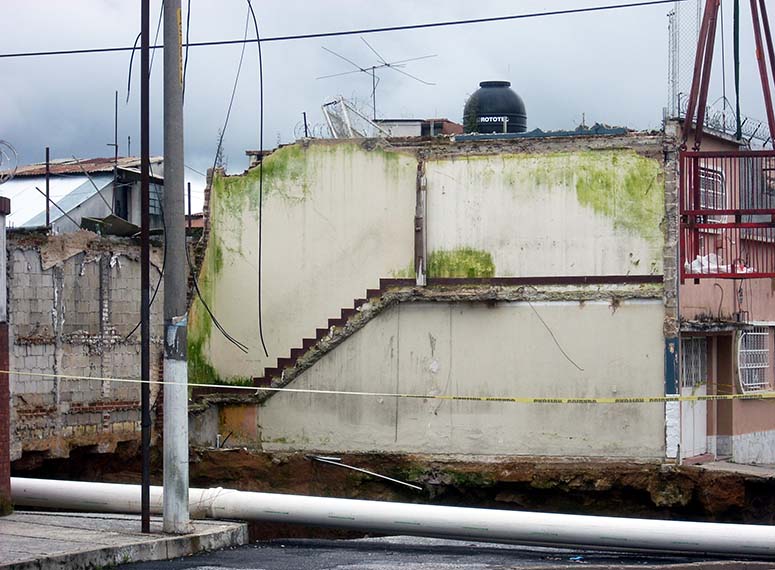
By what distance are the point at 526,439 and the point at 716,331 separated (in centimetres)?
416

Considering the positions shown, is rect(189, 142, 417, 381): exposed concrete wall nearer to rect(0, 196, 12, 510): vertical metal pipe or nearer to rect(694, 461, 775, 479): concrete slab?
rect(694, 461, 775, 479): concrete slab

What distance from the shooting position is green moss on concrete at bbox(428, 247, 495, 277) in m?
20.5

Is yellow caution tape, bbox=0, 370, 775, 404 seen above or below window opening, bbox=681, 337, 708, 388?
below

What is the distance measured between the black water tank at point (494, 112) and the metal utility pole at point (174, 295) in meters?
11.6

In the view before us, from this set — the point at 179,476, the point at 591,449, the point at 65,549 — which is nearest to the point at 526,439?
the point at 591,449

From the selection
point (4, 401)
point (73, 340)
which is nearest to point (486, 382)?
point (73, 340)

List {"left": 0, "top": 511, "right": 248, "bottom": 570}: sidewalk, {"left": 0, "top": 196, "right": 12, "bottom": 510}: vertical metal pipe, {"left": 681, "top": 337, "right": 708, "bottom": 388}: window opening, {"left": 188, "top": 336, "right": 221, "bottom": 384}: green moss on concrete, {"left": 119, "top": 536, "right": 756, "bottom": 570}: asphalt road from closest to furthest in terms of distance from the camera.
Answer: {"left": 0, "top": 511, "right": 248, "bottom": 570}: sidewalk, {"left": 119, "top": 536, "right": 756, "bottom": 570}: asphalt road, {"left": 0, "top": 196, "right": 12, "bottom": 510}: vertical metal pipe, {"left": 681, "top": 337, "right": 708, "bottom": 388}: window opening, {"left": 188, "top": 336, "right": 221, "bottom": 384}: green moss on concrete

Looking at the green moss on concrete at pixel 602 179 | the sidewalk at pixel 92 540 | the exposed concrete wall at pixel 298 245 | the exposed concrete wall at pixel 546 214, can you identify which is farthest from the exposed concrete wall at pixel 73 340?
the green moss on concrete at pixel 602 179

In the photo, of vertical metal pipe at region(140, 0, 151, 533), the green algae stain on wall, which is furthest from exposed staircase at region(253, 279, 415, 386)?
vertical metal pipe at region(140, 0, 151, 533)

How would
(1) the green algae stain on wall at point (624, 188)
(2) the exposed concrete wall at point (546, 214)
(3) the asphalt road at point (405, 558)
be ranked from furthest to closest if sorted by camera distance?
(2) the exposed concrete wall at point (546, 214)
(1) the green algae stain on wall at point (624, 188)
(3) the asphalt road at point (405, 558)

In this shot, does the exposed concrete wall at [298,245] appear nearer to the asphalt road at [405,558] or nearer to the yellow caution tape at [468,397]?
the yellow caution tape at [468,397]

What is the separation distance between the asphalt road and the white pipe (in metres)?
0.16

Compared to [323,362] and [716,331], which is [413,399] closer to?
[323,362]

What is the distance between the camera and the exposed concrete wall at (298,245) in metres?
21.0
